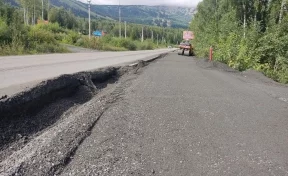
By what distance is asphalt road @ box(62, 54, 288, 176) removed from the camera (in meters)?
4.05

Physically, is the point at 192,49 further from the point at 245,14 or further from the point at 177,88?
the point at 177,88

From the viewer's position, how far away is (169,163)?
13.7 ft

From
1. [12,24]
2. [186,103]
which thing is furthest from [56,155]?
[12,24]

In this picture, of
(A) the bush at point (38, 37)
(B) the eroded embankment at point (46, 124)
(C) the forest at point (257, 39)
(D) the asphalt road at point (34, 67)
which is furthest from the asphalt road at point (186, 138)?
(A) the bush at point (38, 37)

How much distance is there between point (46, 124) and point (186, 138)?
2.72 metres

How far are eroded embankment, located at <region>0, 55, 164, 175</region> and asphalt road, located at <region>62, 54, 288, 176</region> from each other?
22cm

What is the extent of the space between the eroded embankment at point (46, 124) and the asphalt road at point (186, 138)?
0.22m

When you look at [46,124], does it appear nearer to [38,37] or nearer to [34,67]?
[34,67]

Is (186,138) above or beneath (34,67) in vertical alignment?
beneath

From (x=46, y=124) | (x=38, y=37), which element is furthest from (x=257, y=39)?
(x=38, y=37)

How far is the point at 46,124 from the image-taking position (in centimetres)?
618

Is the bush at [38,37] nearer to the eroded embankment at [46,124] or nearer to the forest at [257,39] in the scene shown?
the forest at [257,39]

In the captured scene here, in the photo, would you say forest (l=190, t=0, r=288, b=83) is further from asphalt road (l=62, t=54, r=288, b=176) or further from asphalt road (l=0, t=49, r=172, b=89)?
asphalt road (l=62, t=54, r=288, b=176)

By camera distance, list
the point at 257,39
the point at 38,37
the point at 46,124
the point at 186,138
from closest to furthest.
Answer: the point at 186,138 < the point at 46,124 < the point at 257,39 < the point at 38,37
